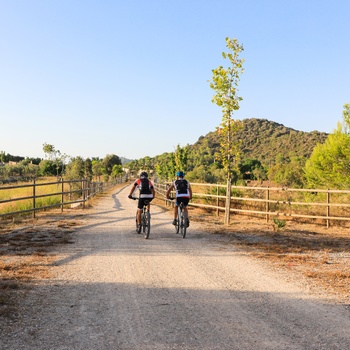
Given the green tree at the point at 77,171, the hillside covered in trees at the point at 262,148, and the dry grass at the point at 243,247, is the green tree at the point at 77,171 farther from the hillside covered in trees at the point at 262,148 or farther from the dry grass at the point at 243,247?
the hillside covered in trees at the point at 262,148

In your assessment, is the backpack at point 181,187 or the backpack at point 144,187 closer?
the backpack at point 144,187

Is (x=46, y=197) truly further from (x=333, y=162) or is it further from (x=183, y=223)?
(x=333, y=162)

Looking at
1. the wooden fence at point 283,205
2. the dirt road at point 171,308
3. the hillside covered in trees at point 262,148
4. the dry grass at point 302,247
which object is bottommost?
the dry grass at point 302,247

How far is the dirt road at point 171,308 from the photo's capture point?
3768 millimetres

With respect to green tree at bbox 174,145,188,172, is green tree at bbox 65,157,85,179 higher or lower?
lower

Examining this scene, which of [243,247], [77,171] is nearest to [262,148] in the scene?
[77,171]

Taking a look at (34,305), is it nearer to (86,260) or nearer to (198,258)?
(86,260)

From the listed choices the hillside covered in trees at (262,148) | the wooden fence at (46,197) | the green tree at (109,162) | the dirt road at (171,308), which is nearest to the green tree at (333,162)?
the wooden fence at (46,197)

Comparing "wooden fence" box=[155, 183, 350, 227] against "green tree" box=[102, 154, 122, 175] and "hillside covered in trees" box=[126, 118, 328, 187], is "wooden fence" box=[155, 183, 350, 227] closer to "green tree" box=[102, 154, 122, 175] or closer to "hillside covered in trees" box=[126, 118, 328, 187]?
"hillside covered in trees" box=[126, 118, 328, 187]

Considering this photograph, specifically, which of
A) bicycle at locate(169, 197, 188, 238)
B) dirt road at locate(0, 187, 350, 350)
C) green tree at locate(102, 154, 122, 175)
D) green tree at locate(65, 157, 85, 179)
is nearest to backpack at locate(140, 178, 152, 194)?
bicycle at locate(169, 197, 188, 238)

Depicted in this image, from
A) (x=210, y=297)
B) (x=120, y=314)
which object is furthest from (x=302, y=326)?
(x=120, y=314)

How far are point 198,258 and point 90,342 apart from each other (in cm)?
449

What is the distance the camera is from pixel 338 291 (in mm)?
5695

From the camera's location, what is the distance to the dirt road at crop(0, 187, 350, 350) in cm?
377
